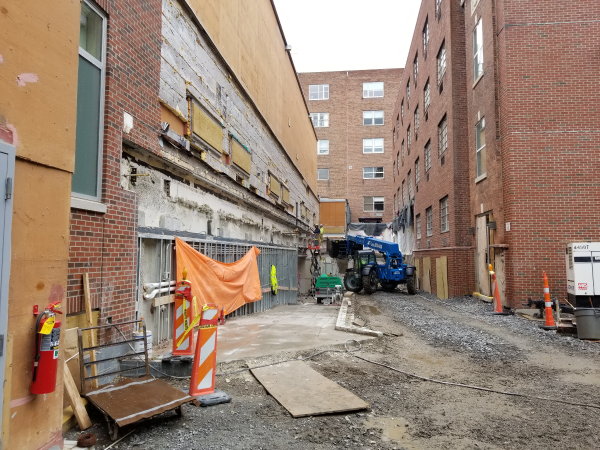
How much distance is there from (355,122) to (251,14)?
105 feet

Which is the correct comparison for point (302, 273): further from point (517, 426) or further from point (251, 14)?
point (517, 426)

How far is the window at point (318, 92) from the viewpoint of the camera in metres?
45.3

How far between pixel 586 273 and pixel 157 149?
32.5 feet

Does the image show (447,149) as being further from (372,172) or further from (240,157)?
(372,172)

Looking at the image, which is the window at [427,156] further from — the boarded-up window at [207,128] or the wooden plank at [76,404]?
the wooden plank at [76,404]

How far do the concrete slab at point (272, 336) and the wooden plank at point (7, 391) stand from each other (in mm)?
3650

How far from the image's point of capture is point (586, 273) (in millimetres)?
10062

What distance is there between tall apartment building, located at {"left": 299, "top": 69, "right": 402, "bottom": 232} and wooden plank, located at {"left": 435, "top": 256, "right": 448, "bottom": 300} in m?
25.1

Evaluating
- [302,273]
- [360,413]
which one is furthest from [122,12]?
[302,273]

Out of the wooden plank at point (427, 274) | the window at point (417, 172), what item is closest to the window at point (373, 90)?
the window at point (417, 172)

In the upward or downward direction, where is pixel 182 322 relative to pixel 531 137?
downward

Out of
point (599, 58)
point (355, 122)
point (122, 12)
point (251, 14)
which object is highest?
point (355, 122)

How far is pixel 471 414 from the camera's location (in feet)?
15.3

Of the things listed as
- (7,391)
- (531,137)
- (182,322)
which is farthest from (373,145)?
(7,391)
